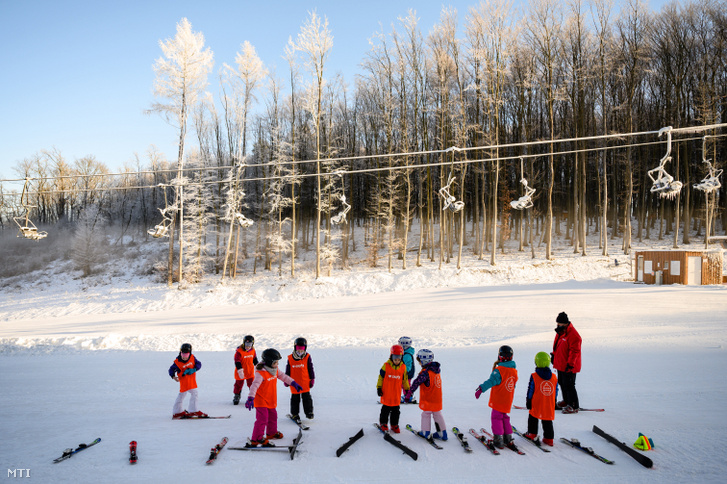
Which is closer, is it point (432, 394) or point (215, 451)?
point (215, 451)

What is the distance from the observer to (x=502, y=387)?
530cm

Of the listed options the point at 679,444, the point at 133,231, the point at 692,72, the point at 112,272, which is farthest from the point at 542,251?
the point at 133,231

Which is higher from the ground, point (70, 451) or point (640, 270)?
point (640, 270)

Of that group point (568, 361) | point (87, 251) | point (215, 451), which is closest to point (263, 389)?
point (215, 451)

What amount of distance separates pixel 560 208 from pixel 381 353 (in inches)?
1530

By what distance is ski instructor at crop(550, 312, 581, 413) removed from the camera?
6684 mm

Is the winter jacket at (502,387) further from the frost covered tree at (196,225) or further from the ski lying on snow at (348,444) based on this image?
the frost covered tree at (196,225)

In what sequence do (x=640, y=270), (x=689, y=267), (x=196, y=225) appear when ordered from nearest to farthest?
(x=689, y=267), (x=640, y=270), (x=196, y=225)

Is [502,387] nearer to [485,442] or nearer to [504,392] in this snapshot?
[504,392]

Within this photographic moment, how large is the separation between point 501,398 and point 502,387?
5.9 inches

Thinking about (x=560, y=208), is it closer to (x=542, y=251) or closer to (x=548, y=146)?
(x=548, y=146)

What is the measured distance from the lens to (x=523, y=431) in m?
5.93

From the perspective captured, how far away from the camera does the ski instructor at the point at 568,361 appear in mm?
6684

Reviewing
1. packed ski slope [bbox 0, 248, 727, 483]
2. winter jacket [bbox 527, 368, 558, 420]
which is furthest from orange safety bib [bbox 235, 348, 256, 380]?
winter jacket [bbox 527, 368, 558, 420]
